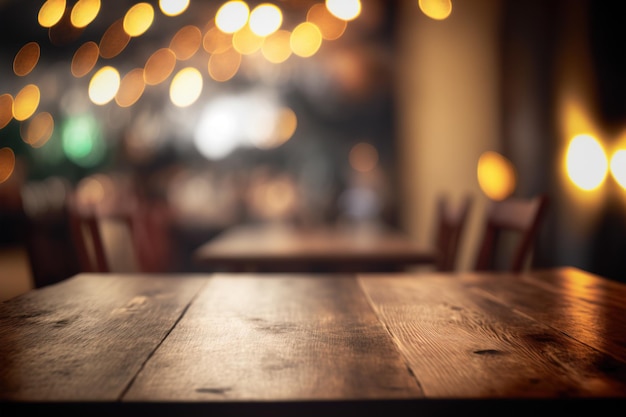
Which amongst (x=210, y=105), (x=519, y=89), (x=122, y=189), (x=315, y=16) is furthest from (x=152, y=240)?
(x=210, y=105)

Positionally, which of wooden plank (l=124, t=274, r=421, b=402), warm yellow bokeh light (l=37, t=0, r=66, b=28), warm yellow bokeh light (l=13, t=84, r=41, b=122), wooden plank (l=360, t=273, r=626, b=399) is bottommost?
wooden plank (l=360, t=273, r=626, b=399)

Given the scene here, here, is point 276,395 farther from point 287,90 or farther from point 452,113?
point 287,90

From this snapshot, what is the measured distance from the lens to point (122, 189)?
6547mm

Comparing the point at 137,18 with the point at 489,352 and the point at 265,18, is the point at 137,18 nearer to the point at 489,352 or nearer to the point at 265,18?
the point at 265,18

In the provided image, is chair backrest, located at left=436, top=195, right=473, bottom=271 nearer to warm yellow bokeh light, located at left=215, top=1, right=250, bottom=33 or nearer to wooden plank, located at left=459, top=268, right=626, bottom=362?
wooden plank, located at left=459, top=268, right=626, bottom=362

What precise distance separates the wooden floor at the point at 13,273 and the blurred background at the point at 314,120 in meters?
0.06

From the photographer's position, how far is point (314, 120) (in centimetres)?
642

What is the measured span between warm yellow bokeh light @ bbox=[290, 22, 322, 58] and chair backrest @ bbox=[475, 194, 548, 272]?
9.77 feet

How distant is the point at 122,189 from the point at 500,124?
14.9ft

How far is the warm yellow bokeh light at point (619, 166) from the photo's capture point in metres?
1.79

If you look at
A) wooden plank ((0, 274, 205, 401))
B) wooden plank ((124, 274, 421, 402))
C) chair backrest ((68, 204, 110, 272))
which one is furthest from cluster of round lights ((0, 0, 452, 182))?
wooden plank ((124, 274, 421, 402))

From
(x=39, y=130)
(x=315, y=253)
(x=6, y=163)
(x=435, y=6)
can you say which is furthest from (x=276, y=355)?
(x=6, y=163)

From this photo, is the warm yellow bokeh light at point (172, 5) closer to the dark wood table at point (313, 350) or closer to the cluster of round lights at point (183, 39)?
the cluster of round lights at point (183, 39)

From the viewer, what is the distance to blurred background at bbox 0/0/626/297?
207 centimetres
